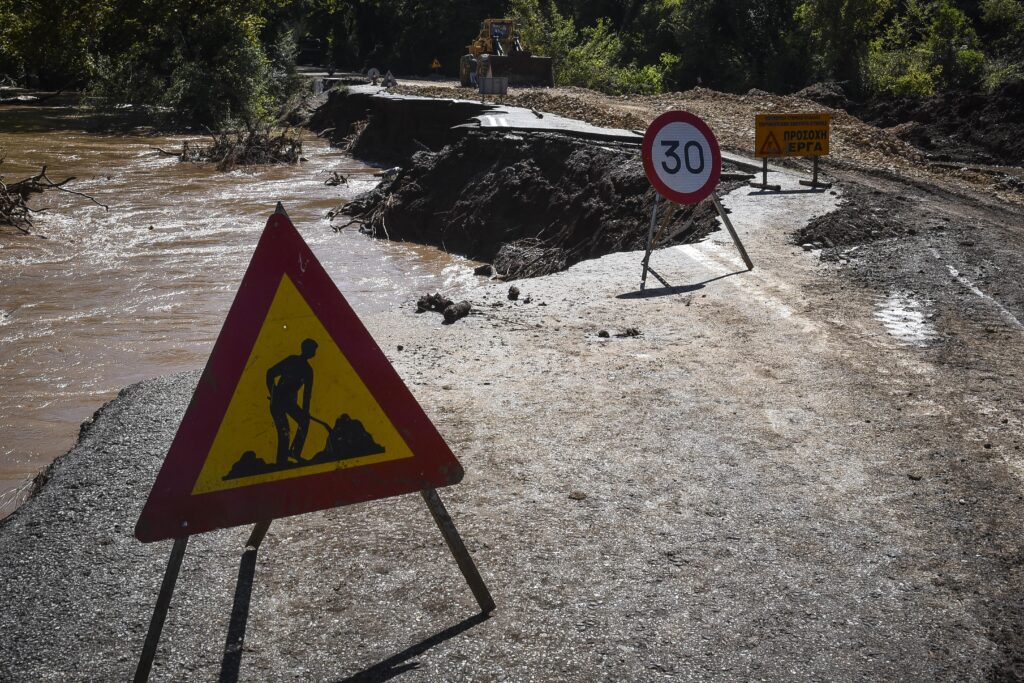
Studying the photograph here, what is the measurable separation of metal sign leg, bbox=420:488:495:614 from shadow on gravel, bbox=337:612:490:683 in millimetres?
67

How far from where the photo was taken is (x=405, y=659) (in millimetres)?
3178

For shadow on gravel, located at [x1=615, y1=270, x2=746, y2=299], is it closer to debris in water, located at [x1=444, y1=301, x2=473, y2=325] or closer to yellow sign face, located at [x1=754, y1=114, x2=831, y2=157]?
debris in water, located at [x1=444, y1=301, x2=473, y2=325]

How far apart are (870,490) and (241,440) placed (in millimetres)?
2964

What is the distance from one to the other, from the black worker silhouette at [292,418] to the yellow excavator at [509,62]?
90.4 feet

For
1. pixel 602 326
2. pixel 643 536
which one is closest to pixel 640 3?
pixel 602 326

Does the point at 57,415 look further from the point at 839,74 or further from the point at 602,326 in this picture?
the point at 839,74

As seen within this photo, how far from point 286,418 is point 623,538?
164cm

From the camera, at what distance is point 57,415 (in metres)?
7.44

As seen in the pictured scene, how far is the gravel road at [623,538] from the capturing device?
321 centimetres

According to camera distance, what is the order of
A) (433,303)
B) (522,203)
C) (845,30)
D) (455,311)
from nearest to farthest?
(455,311) → (433,303) → (522,203) → (845,30)

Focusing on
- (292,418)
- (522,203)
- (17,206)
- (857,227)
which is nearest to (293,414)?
(292,418)

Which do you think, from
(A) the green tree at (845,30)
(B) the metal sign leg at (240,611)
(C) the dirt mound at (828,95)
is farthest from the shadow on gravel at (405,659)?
(A) the green tree at (845,30)

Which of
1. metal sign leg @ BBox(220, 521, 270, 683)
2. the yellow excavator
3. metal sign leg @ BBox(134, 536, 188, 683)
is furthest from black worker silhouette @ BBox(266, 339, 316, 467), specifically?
the yellow excavator

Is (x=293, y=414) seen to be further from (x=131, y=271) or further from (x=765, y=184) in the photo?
(x=131, y=271)
